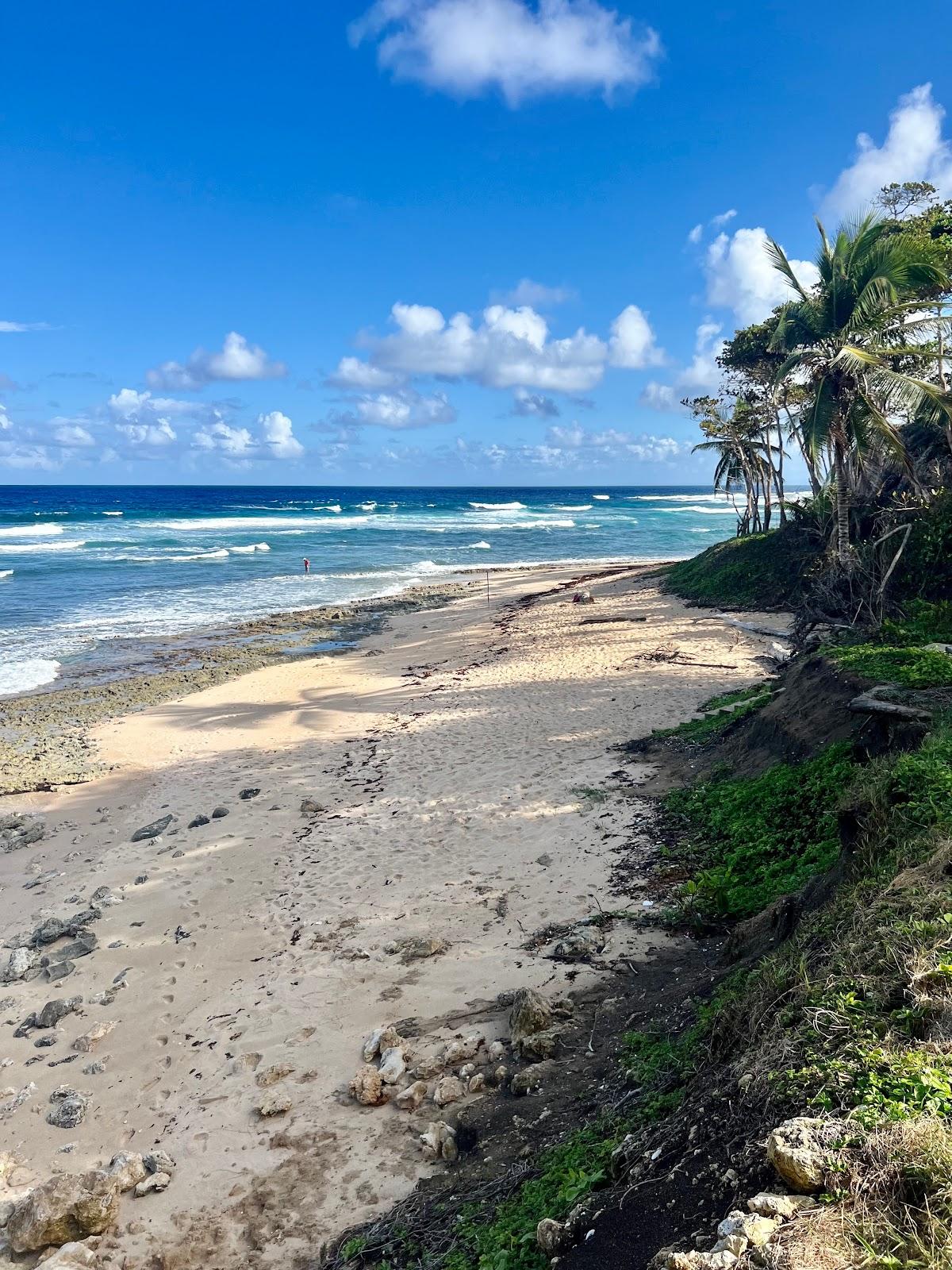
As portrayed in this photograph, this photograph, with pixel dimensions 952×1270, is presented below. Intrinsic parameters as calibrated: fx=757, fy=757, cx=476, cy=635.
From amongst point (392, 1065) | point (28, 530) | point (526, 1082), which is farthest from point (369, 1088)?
point (28, 530)

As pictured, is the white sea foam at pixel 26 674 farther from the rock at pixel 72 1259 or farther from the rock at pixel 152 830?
the rock at pixel 72 1259

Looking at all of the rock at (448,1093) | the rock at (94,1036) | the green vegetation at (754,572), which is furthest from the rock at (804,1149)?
the green vegetation at (754,572)

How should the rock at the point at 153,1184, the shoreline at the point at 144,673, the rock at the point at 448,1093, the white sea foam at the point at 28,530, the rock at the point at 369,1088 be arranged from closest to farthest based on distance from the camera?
the rock at the point at 153,1184, the rock at the point at 448,1093, the rock at the point at 369,1088, the shoreline at the point at 144,673, the white sea foam at the point at 28,530

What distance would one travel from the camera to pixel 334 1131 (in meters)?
4.55

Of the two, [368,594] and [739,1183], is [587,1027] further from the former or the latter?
[368,594]

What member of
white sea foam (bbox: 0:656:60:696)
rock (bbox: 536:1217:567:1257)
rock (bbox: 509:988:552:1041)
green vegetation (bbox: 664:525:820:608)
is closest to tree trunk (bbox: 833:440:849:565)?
green vegetation (bbox: 664:525:820:608)

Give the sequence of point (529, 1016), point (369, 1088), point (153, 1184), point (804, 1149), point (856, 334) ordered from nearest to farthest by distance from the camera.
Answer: point (804, 1149)
point (153, 1184)
point (369, 1088)
point (529, 1016)
point (856, 334)

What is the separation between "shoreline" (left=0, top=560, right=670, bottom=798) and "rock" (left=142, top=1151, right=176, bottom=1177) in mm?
8842

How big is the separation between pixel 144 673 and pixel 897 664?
56.8 ft

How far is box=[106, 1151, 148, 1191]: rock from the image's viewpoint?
4.38 m

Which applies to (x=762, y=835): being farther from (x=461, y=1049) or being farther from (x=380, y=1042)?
(x=380, y=1042)

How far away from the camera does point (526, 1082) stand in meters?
4.38

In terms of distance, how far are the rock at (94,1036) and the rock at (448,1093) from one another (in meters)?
2.98

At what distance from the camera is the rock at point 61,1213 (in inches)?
158
